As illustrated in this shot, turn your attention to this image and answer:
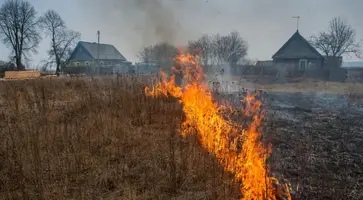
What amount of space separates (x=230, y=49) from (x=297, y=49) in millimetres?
10684

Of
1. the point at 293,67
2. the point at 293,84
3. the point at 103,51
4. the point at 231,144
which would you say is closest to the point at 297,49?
the point at 293,67

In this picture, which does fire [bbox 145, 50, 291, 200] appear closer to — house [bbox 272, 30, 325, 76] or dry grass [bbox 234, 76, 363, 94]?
dry grass [bbox 234, 76, 363, 94]

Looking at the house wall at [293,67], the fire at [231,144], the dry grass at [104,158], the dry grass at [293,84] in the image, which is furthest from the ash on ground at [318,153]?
the house wall at [293,67]

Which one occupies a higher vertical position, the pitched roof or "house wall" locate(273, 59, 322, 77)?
the pitched roof

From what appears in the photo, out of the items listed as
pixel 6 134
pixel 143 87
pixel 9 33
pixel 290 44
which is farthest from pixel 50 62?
pixel 6 134

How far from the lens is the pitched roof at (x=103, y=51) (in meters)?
53.5

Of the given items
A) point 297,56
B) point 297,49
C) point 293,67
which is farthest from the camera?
A: point 297,49

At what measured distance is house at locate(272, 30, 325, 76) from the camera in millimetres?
34844

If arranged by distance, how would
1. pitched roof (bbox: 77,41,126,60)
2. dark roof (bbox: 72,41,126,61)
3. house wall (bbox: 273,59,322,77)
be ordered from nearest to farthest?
house wall (bbox: 273,59,322,77), dark roof (bbox: 72,41,126,61), pitched roof (bbox: 77,41,126,60)

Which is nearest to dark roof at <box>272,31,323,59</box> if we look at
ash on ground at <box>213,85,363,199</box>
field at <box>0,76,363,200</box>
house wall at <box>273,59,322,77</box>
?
house wall at <box>273,59,322,77</box>

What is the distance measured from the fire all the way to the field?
22 cm

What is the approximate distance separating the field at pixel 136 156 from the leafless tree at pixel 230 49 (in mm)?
32572

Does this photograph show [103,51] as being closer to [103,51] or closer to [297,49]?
[103,51]

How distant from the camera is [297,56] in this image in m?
35.2
